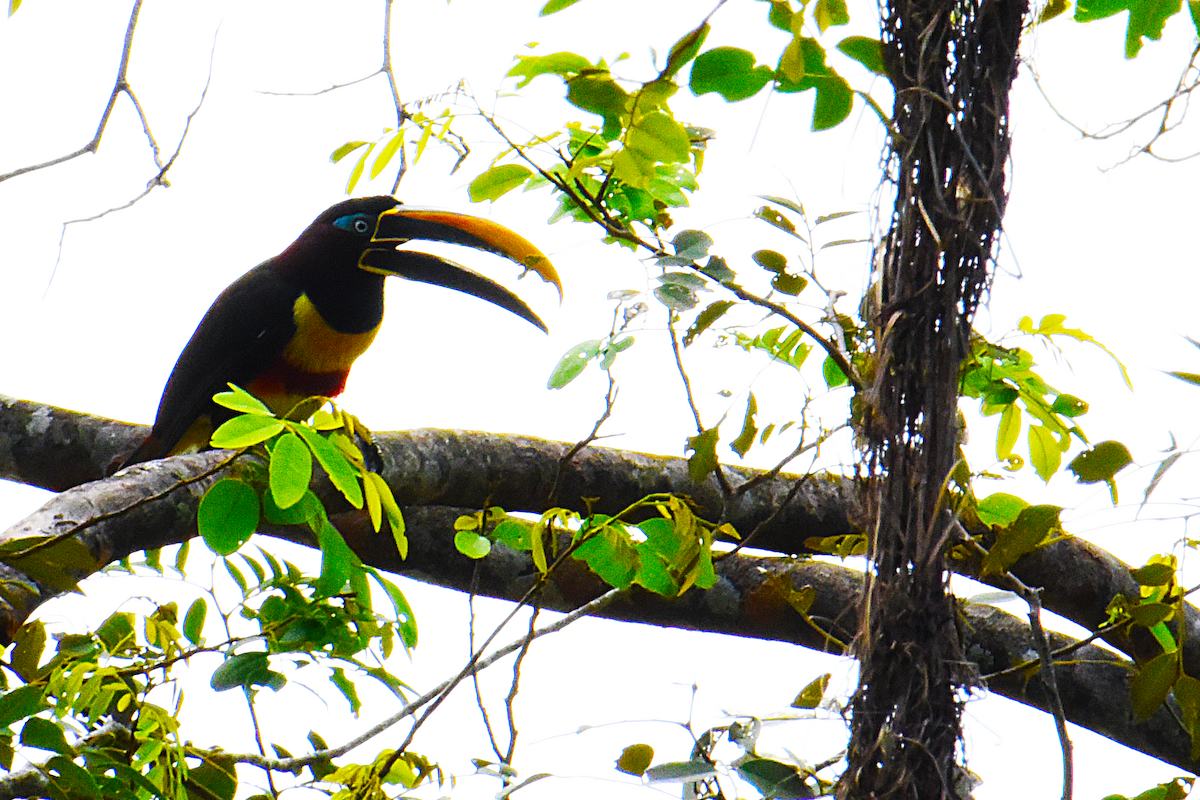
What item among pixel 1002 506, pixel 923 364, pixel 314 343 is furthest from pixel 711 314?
pixel 314 343

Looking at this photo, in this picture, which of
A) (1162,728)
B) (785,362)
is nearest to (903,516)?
(785,362)

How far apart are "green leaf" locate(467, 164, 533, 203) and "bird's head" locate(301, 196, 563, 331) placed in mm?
1185

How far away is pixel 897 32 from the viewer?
0.92 meters

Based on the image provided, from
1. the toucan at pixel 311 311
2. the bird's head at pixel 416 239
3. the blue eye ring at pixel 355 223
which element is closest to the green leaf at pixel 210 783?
the bird's head at pixel 416 239

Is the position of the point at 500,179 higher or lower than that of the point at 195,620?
higher

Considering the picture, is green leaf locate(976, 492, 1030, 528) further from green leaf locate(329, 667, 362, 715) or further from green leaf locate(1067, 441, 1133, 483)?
green leaf locate(329, 667, 362, 715)

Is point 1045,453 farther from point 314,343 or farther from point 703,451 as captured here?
point 314,343

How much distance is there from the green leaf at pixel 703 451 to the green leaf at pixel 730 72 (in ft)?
1.30

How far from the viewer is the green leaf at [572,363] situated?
1140 millimetres

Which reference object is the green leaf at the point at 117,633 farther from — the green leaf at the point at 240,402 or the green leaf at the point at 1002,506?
the green leaf at the point at 1002,506

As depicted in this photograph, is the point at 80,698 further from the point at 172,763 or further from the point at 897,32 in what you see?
the point at 897,32

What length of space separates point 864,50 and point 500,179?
430mm

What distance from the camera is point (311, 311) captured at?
2.88 metres

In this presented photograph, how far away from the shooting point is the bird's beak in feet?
8.33
